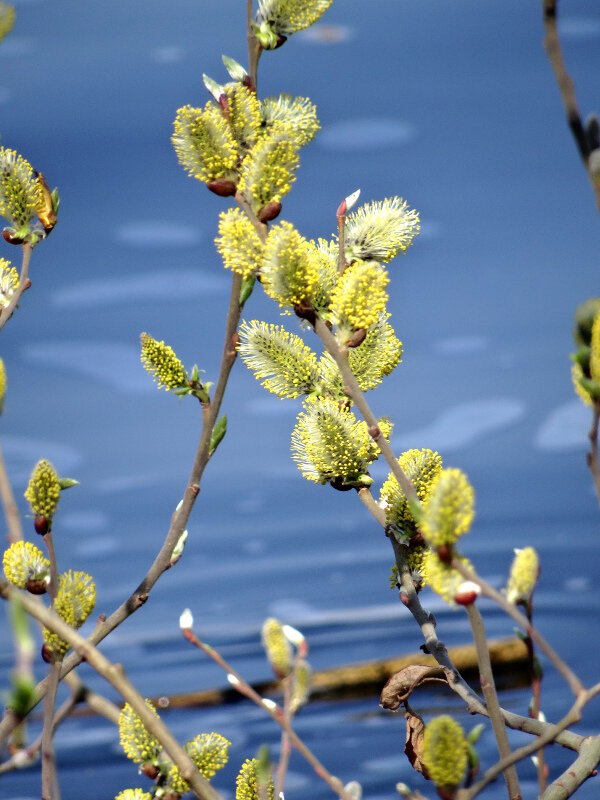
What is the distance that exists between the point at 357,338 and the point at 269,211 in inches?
1.9

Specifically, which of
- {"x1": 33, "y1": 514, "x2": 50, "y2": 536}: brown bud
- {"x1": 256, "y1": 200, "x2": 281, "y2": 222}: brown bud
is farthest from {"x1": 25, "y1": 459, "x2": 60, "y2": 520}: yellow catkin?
{"x1": 256, "y1": 200, "x2": 281, "y2": 222}: brown bud

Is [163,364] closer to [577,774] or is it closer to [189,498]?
[189,498]

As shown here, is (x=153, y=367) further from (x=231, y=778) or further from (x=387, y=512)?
(x=231, y=778)

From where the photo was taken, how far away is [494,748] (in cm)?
85

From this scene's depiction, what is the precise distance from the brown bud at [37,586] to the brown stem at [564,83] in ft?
0.68

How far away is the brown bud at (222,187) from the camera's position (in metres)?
0.30

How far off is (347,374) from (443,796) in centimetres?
11

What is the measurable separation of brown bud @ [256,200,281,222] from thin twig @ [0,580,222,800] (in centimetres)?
14

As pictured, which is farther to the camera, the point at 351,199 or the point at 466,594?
the point at 351,199

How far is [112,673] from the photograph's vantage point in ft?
0.72

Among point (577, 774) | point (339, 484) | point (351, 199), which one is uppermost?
point (351, 199)

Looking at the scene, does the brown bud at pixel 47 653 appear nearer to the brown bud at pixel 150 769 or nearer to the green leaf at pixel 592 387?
the brown bud at pixel 150 769

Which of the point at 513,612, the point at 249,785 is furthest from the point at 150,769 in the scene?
the point at 513,612

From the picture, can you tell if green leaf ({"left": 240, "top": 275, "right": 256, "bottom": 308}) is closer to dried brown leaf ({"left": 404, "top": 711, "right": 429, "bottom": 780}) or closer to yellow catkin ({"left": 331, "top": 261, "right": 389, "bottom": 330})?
yellow catkin ({"left": 331, "top": 261, "right": 389, "bottom": 330})
